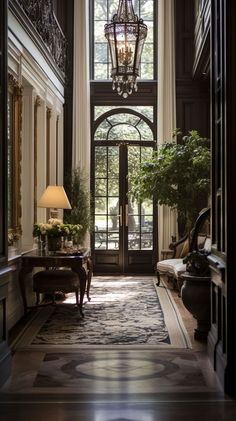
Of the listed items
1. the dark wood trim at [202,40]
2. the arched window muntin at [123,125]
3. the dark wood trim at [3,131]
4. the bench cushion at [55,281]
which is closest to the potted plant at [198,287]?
the bench cushion at [55,281]

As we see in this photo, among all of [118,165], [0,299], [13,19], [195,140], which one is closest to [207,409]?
[0,299]

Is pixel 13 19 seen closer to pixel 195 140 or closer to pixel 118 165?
pixel 195 140

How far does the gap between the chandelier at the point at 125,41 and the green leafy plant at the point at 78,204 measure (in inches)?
141

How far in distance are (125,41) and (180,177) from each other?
281cm

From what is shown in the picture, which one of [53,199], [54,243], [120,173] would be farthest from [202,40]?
[54,243]

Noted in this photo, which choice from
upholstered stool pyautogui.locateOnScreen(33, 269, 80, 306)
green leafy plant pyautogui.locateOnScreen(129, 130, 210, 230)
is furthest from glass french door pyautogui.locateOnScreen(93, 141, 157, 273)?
upholstered stool pyautogui.locateOnScreen(33, 269, 80, 306)

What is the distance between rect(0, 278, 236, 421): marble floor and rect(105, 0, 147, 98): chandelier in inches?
147

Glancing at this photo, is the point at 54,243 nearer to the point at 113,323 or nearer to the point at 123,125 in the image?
the point at 113,323

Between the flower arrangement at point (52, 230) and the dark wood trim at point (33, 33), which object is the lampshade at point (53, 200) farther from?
the dark wood trim at point (33, 33)

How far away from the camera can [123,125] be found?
12.1 meters

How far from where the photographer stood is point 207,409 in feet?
12.6

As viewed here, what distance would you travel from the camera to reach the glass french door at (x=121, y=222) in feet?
39.3

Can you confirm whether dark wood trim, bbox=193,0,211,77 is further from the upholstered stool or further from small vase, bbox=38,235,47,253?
the upholstered stool

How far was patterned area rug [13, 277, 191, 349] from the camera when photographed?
595 cm
